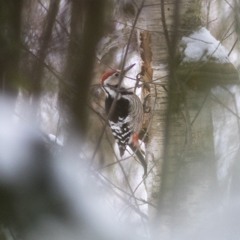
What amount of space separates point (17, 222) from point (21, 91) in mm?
185

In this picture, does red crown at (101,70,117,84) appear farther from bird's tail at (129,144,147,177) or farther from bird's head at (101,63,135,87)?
bird's tail at (129,144,147,177)

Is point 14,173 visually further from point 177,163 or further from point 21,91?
point 177,163

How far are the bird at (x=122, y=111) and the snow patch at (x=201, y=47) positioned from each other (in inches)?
3.1

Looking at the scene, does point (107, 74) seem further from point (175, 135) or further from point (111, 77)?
point (175, 135)

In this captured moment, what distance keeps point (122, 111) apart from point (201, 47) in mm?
136

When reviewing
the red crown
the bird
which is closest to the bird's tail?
the bird

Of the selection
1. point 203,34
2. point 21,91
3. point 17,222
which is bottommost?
point 17,222

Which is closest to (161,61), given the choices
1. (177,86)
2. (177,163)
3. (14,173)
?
(177,86)

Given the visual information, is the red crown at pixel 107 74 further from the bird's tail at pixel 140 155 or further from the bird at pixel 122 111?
the bird's tail at pixel 140 155

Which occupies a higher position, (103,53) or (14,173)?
(103,53)

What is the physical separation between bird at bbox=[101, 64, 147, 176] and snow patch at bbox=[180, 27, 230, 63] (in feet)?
0.26

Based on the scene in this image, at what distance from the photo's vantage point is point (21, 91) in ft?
2.14

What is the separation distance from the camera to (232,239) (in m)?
0.75

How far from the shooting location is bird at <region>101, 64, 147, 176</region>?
0.66 metres
